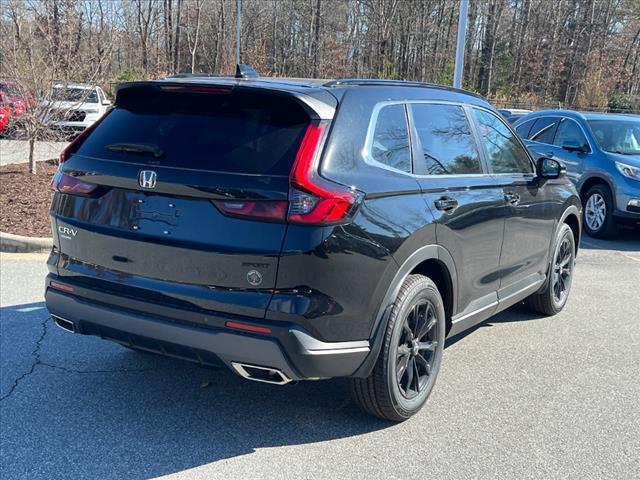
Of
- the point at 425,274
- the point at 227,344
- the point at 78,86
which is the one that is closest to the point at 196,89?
the point at 227,344

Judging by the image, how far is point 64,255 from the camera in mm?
3652

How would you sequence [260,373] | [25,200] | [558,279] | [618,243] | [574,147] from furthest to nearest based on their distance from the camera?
[574,147]
[618,243]
[25,200]
[558,279]
[260,373]

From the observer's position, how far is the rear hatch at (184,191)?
9.90 ft

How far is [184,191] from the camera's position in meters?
3.12

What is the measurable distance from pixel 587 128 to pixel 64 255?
8847 mm

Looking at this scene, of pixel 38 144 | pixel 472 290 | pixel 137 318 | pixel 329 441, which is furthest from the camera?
pixel 38 144

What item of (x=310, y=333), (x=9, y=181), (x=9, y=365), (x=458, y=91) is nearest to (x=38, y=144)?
(x=9, y=181)

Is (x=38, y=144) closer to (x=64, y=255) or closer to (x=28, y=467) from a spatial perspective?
(x=64, y=255)

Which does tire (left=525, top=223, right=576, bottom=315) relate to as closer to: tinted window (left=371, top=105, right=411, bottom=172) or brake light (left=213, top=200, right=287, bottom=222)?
tinted window (left=371, top=105, right=411, bottom=172)

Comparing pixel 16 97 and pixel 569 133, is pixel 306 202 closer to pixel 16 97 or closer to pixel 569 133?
pixel 569 133

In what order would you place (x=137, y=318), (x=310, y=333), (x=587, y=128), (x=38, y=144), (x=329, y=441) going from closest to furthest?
(x=310, y=333)
(x=137, y=318)
(x=329, y=441)
(x=587, y=128)
(x=38, y=144)

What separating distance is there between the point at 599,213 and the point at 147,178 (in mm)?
8449

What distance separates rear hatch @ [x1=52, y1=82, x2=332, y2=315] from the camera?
9.90 ft

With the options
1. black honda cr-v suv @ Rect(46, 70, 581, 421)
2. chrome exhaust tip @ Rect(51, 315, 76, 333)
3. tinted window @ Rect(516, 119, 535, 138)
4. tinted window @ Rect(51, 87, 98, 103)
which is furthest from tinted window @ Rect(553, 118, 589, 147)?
chrome exhaust tip @ Rect(51, 315, 76, 333)
